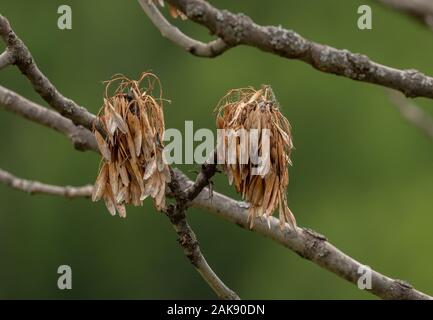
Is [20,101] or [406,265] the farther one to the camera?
[406,265]

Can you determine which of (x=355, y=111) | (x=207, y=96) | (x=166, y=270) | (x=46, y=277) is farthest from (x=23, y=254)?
(x=355, y=111)

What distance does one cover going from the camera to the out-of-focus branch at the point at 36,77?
4.42m

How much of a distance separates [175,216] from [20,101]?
1.50 meters

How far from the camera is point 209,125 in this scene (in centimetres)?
1828

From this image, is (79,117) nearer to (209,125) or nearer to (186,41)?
(186,41)

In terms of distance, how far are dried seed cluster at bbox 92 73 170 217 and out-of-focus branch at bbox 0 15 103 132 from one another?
141 mm

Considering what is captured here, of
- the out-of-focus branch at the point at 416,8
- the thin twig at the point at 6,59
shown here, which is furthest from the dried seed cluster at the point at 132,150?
the out-of-focus branch at the point at 416,8

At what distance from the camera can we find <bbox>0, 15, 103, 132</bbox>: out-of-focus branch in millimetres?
4418

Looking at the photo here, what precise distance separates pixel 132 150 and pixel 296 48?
0.69 meters

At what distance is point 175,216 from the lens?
4.53 m

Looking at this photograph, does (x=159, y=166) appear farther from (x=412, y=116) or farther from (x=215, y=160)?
(x=412, y=116)

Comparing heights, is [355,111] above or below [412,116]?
above

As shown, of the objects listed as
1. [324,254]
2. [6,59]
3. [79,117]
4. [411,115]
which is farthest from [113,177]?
[411,115]
